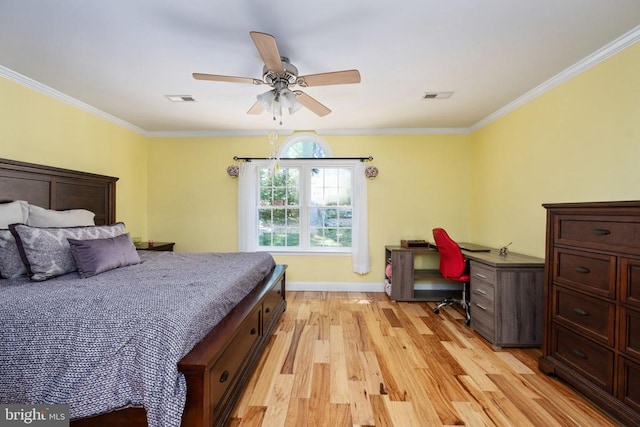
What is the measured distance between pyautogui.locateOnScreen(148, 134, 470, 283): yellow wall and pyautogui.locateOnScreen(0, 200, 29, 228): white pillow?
198 cm

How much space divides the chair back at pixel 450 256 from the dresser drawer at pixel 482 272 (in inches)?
4.5

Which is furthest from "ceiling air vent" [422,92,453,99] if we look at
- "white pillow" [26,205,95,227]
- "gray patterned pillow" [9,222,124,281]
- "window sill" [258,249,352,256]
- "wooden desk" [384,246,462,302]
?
"white pillow" [26,205,95,227]

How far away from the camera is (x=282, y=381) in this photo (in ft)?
6.32

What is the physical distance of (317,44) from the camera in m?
2.00

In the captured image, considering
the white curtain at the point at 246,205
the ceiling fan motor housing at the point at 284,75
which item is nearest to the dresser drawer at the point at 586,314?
the ceiling fan motor housing at the point at 284,75

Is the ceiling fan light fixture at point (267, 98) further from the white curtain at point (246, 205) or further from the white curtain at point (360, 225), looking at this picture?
the white curtain at point (360, 225)

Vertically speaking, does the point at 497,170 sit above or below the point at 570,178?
above

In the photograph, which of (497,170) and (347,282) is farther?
(347,282)

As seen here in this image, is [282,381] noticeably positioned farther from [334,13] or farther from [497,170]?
[497,170]

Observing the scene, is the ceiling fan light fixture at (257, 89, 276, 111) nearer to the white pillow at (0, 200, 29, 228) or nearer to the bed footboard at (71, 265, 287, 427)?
the bed footboard at (71, 265, 287, 427)

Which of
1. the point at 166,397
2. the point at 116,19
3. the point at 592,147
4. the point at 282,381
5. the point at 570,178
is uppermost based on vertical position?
the point at 116,19

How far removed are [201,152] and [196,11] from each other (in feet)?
9.06

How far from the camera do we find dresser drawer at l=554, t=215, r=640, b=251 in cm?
150

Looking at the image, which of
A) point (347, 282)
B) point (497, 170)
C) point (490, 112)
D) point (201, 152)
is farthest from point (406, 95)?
point (201, 152)
